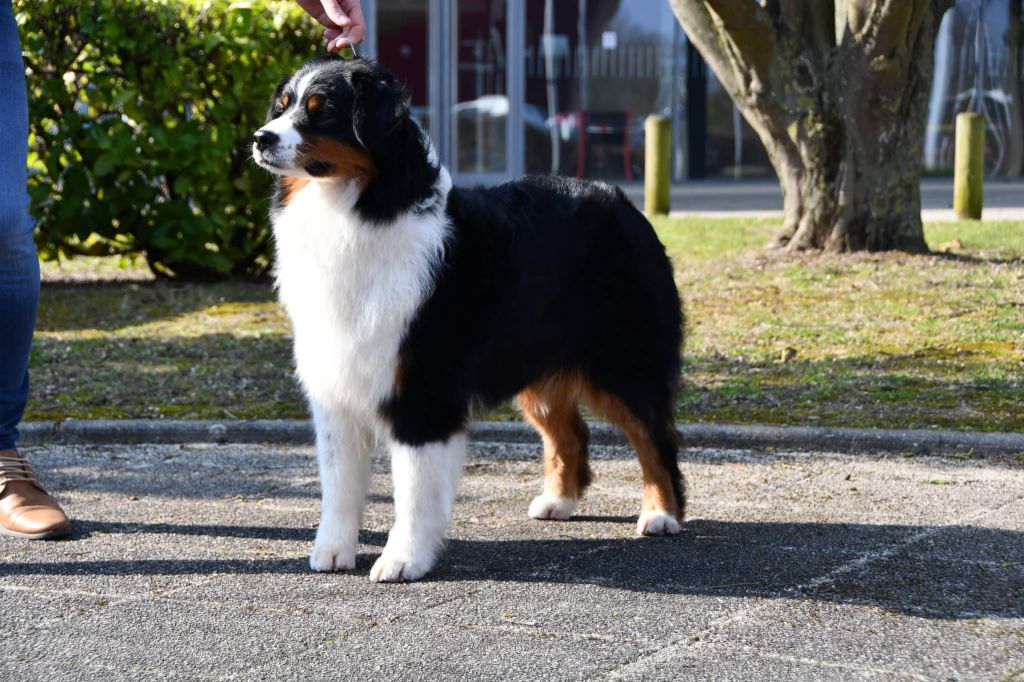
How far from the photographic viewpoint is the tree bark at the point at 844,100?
993 centimetres

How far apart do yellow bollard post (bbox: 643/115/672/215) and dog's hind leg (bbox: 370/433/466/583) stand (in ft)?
33.8

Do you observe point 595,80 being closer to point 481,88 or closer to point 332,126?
point 481,88

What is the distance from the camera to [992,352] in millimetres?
7789

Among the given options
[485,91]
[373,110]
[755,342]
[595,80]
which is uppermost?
[595,80]

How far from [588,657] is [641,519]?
1323 millimetres

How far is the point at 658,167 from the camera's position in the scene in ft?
46.9

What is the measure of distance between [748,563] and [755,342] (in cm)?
391

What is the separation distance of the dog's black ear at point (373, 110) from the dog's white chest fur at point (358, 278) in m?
0.16

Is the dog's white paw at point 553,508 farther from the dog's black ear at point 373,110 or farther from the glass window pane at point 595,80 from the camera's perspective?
the glass window pane at point 595,80

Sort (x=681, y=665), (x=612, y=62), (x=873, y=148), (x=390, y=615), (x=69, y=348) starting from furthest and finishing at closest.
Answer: (x=612, y=62) < (x=873, y=148) < (x=69, y=348) < (x=390, y=615) < (x=681, y=665)

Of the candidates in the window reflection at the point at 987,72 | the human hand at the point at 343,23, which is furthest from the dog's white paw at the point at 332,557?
the window reflection at the point at 987,72

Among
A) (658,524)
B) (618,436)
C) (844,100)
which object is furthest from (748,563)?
(844,100)

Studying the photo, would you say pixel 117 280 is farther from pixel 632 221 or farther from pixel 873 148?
pixel 632 221

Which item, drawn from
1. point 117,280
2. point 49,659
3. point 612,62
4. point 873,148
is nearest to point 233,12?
point 117,280
